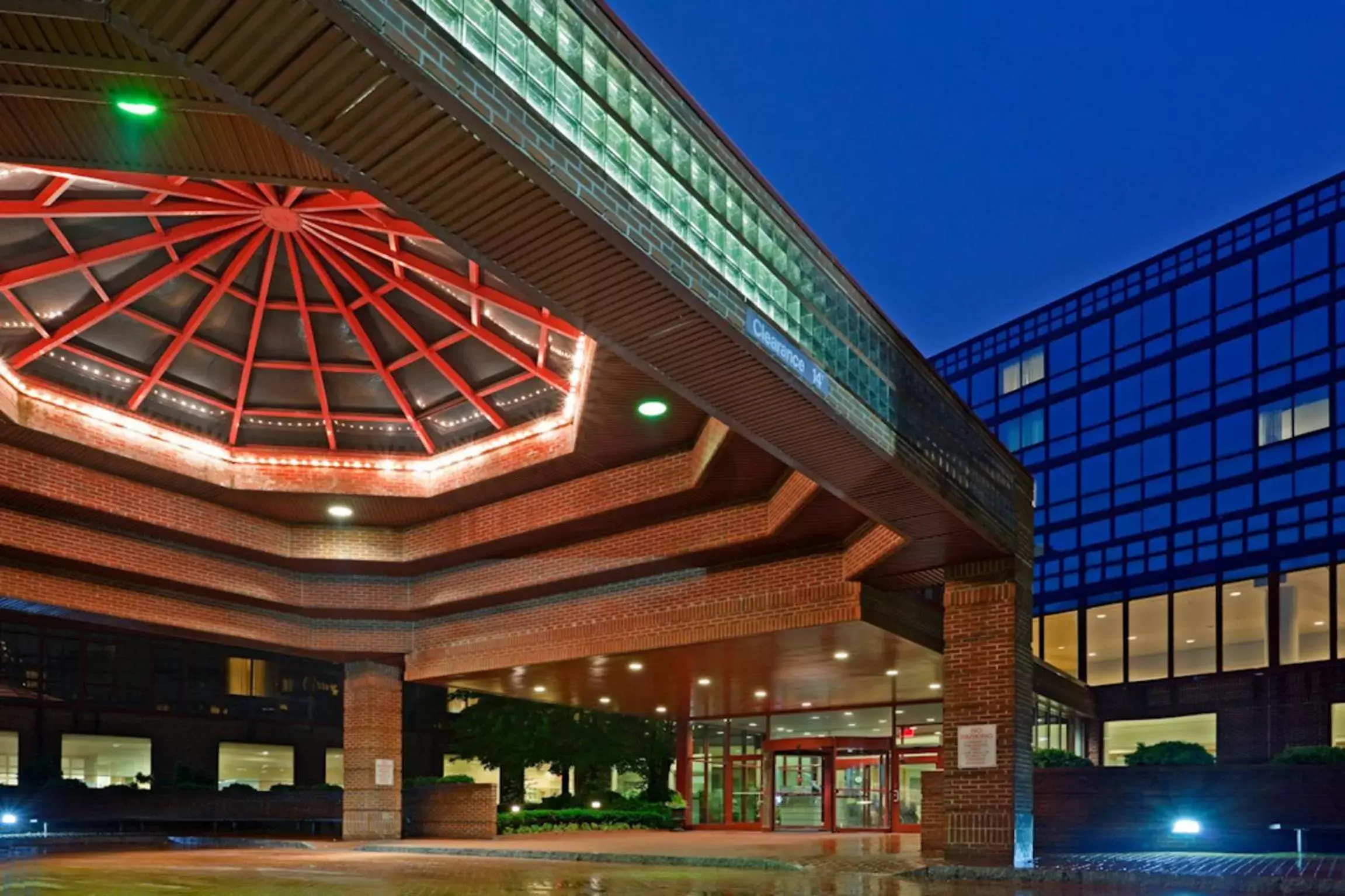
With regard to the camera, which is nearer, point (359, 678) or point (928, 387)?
point (928, 387)

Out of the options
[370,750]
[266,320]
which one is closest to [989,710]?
[266,320]

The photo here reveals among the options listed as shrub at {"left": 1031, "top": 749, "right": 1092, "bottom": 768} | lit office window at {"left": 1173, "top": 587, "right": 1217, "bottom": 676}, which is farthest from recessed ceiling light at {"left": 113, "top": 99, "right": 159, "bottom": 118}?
lit office window at {"left": 1173, "top": 587, "right": 1217, "bottom": 676}

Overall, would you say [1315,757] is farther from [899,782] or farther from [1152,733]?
[1152,733]

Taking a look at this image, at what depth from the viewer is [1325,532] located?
1583 inches

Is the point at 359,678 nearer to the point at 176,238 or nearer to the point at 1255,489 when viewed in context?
the point at 176,238

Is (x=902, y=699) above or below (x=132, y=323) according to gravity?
below

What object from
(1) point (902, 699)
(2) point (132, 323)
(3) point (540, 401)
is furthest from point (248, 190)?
(1) point (902, 699)

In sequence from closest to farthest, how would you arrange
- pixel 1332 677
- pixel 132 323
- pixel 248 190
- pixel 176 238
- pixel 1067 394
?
1. pixel 248 190
2. pixel 176 238
3. pixel 132 323
4. pixel 1332 677
5. pixel 1067 394

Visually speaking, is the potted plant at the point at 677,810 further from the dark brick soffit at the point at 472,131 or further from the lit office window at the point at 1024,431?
the dark brick soffit at the point at 472,131

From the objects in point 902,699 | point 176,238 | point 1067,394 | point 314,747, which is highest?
point 1067,394

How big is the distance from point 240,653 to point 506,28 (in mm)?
41856

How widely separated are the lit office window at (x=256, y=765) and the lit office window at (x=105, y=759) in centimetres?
304

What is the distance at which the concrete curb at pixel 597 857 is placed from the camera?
67.8ft

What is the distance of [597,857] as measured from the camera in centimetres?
2300
